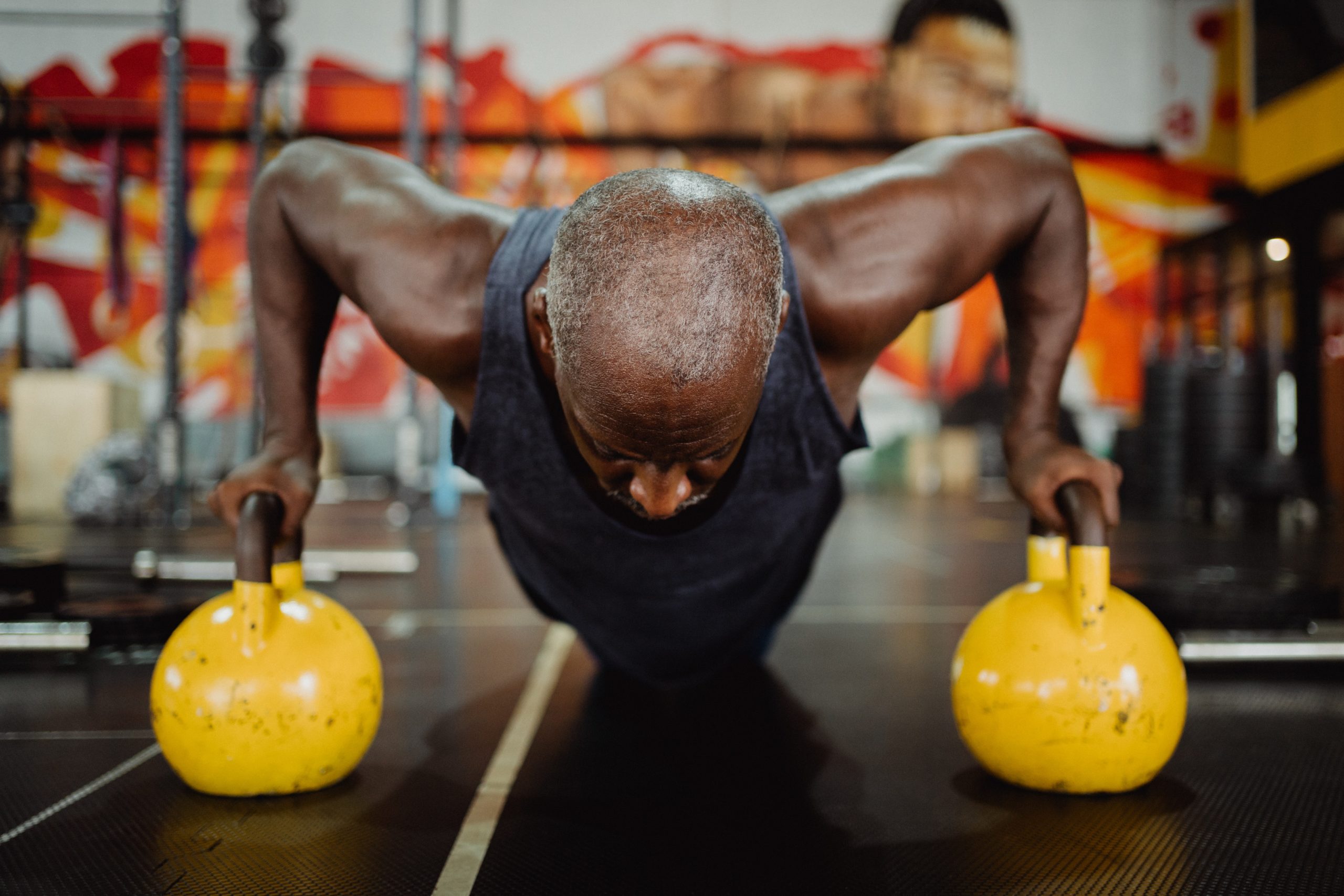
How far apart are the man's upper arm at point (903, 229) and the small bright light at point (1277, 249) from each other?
7.62m

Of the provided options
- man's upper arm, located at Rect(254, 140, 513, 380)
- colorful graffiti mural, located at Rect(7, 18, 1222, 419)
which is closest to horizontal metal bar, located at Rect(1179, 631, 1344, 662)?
man's upper arm, located at Rect(254, 140, 513, 380)

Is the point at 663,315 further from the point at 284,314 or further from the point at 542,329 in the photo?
the point at 284,314

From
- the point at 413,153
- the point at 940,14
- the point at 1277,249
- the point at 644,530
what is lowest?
the point at 644,530

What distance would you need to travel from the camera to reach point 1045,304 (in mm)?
1332

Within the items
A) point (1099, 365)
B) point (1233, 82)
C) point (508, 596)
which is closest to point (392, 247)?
point (508, 596)

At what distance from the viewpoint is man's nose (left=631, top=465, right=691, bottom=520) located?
2.91 feet

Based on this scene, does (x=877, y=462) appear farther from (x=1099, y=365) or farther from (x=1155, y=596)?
(x=1155, y=596)

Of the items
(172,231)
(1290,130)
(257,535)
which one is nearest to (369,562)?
(172,231)

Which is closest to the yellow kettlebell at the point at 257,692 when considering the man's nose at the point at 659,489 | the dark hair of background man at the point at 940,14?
the man's nose at the point at 659,489

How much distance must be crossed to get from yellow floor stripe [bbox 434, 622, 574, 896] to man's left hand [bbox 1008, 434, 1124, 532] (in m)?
0.73

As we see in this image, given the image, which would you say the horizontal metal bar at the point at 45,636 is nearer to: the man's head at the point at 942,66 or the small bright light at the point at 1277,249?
the small bright light at the point at 1277,249

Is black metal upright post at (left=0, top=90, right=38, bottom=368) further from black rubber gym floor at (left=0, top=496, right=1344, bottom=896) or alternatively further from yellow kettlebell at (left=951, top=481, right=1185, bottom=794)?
yellow kettlebell at (left=951, top=481, right=1185, bottom=794)

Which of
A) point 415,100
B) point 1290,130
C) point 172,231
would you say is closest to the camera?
point 172,231

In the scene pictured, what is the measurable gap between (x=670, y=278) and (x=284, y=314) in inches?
29.4
